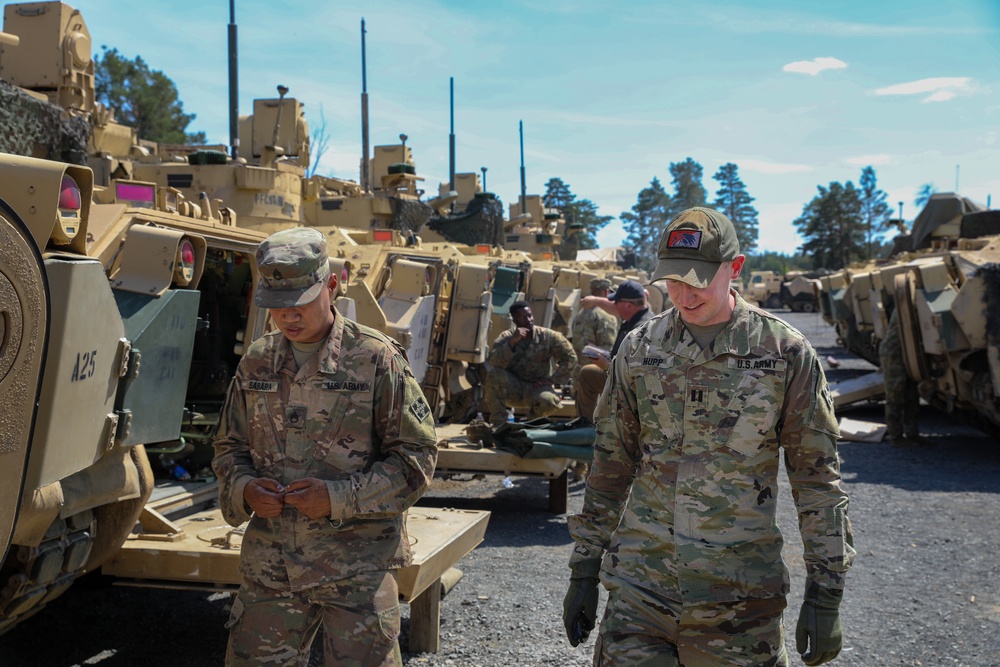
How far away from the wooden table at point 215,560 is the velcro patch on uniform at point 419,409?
1.17 metres

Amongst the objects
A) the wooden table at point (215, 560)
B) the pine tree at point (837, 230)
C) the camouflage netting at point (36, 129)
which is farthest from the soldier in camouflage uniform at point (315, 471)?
the pine tree at point (837, 230)

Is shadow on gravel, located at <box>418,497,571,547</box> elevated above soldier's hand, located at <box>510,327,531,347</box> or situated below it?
below

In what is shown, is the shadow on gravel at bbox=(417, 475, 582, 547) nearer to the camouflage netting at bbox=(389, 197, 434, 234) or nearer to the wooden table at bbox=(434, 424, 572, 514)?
the wooden table at bbox=(434, 424, 572, 514)

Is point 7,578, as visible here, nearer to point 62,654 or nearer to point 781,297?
point 62,654

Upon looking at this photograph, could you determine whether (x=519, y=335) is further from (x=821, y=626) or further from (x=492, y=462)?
(x=821, y=626)

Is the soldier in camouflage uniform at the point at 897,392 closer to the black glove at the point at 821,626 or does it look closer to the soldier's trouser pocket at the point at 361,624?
the black glove at the point at 821,626

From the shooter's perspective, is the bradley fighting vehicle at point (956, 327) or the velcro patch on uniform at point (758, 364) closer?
the velcro patch on uniform at point (758, 364)

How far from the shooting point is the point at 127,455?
161 inches

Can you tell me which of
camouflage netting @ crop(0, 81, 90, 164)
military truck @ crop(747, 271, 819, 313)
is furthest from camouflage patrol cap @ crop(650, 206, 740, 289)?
military truck @ crop(747, 271, 819, 313)

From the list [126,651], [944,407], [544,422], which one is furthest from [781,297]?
[126,651]

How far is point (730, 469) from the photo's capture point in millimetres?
3041

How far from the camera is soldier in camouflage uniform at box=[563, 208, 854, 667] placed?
298cm

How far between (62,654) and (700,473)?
3.34 m

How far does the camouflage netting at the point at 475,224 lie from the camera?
2084 centimetres
